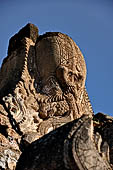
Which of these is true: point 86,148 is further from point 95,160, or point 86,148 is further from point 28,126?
point 28,126

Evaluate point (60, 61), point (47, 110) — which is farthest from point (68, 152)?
point (60, 61)

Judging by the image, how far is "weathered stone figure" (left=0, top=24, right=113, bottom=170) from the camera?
386 centimetres

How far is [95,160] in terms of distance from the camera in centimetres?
379

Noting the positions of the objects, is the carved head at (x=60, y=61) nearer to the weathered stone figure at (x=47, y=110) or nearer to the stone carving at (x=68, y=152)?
the weathered stone figure at (x=47, y=110)

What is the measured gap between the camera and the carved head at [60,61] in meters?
6.66

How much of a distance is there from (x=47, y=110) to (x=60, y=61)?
45.1 inches

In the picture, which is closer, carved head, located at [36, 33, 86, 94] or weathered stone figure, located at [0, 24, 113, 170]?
weathered stone figure, located at [0, 24, 113, 170]

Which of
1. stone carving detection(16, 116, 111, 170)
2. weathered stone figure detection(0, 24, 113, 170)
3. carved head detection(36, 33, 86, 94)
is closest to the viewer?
stone carving detection(16, 116, 111, 170)

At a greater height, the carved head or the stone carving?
the carved head

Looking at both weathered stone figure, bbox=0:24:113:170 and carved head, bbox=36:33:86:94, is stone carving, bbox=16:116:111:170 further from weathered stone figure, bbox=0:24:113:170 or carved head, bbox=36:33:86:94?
carved head, bbox=36:33:86:94

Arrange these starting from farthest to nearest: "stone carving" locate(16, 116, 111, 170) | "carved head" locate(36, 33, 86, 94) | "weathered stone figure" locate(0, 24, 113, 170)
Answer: "carved head" locate(36, 33, 86, 94) → "weathered stone figure" locate(0, 24, 113, 170) → "stone carving" locate(16, 116, 111, 170)

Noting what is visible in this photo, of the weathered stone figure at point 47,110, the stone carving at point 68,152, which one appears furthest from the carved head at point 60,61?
the stone carving at point 68,152

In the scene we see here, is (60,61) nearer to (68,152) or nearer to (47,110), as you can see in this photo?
(47,110)

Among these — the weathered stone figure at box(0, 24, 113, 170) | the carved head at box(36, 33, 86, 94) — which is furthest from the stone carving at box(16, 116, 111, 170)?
the carved head at box(36, 33, 86, 94)
